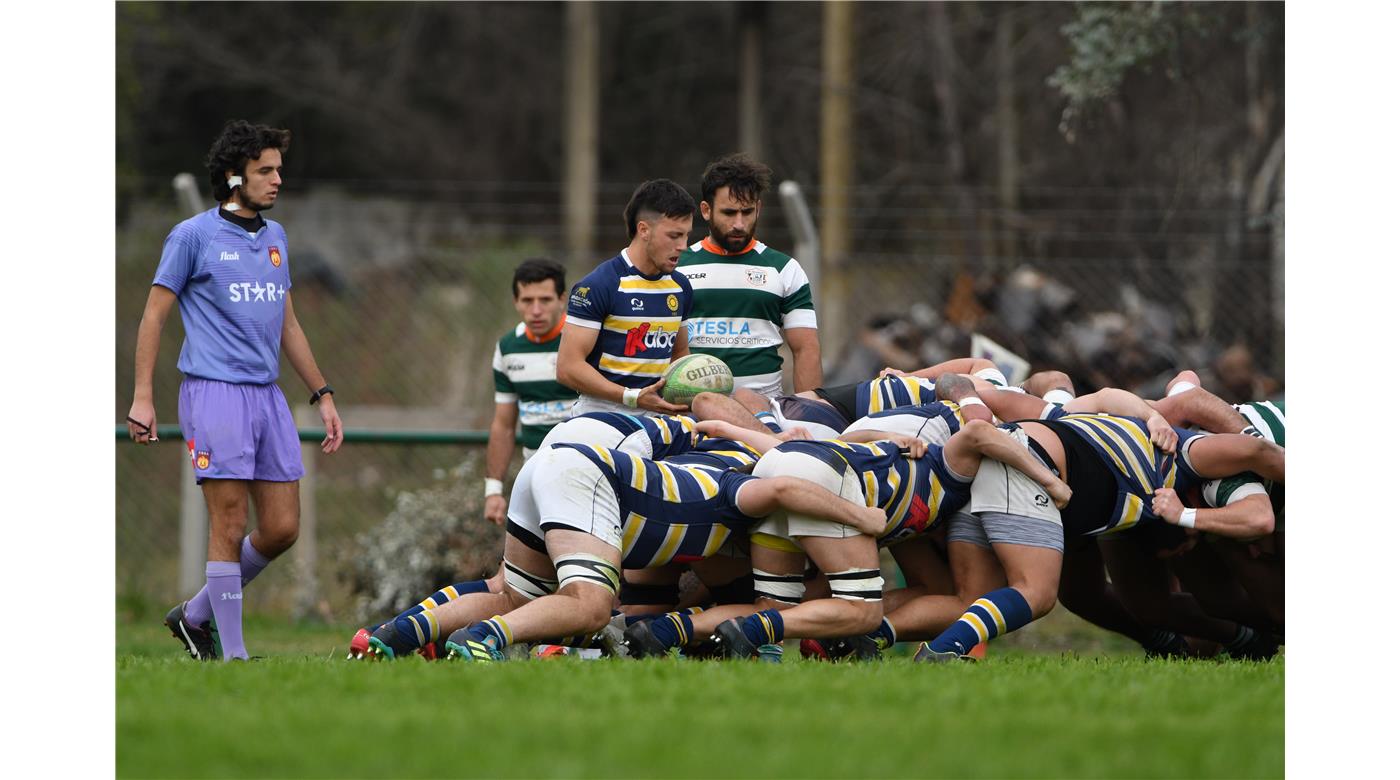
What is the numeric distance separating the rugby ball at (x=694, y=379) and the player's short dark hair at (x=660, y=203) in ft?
2.11

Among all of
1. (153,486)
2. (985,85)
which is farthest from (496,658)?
(985,85)

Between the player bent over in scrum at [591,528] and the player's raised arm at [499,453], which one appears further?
the player's raised arm at [499,453]

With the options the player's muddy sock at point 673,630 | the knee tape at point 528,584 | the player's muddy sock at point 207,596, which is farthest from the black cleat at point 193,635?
the player's muddy sock at point 673,630

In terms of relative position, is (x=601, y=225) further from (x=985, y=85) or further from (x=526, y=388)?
(x=526, y=388)

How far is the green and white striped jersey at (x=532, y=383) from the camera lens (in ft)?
27.9

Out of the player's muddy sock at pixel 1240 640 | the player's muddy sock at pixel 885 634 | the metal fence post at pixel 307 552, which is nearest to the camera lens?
the player's muddy sock at pixel 885 634

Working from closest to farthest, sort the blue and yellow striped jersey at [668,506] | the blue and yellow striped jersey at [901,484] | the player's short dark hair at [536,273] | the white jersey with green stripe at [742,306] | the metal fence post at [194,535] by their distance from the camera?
the blue and yellow striped jersey at [668,506] → the blue and yellow striped jersey at [901,484] → the white jersey with green stripe at [742,306] → the player's short dark hair at [536,273] → the metal fence post at [194,535]

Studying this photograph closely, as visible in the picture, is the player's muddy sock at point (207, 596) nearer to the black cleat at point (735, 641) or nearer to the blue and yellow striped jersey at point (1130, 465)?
the black cleat at point (735, 641)

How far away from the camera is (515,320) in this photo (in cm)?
1571

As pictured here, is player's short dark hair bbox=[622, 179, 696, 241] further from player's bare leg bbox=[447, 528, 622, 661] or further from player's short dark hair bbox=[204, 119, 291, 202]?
player's bare leg bbox=[447, 528, 622, 661]

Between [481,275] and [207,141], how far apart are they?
847 cm

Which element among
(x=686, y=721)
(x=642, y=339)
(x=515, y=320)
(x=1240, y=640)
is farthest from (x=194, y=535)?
(x=686, y=721)

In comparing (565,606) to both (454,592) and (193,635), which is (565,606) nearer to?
(454,592)

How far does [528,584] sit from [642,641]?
0.53 meters
